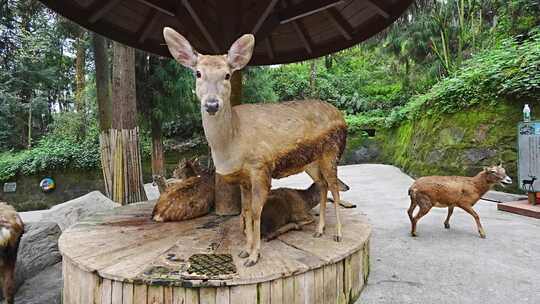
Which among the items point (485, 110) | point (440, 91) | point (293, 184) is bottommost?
point (293, 184)

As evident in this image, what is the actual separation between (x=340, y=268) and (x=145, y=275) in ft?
4.13

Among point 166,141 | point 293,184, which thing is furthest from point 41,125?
point 293,184

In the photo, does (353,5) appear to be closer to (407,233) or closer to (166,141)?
(407,233)

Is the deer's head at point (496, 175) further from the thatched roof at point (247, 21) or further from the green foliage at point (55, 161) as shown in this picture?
the green foliage at point (55, 161)

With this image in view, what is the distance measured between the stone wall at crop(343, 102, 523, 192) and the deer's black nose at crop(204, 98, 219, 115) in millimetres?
6389

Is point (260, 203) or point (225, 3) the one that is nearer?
point (260, 203)

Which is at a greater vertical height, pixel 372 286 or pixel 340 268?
pixel 340 268

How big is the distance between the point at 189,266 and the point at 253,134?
0.92 meters

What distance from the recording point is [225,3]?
10.8 feet

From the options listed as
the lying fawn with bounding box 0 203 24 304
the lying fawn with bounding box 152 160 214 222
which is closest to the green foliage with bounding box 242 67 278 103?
the lying fawn with bounding box 152 160 214 222

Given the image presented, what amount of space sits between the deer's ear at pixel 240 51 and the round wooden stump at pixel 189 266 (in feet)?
4.11

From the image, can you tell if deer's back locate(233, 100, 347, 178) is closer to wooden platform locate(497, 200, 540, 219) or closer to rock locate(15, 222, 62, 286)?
rock locate(15, 222, 62, 286)

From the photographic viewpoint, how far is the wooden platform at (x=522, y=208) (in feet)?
15.6

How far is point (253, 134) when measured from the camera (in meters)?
2.20
